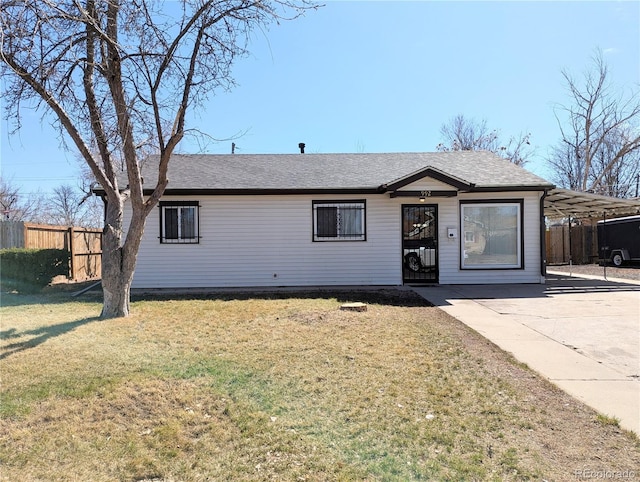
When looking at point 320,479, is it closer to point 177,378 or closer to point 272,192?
point 177,378

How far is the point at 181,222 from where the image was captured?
35.8 ft

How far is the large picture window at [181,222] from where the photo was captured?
35.6 feet

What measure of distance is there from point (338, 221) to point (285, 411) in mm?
7983

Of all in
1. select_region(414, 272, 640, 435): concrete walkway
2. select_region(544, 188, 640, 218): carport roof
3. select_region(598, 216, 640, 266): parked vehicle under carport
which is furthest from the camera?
select_region(598, 216, 640, 266): parked vehicle under carport

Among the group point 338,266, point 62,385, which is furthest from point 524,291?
point 62,385

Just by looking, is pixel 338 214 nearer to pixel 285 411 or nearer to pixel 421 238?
pixel 421 238

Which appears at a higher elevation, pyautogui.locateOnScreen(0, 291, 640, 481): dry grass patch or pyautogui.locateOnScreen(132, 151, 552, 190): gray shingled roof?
pyautogui.locateOnScreen(132, 151, 552, 190): gray shingled roof

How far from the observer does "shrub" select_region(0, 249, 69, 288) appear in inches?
386

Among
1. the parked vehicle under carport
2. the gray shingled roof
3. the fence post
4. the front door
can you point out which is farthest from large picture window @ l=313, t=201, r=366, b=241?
the parked vehicle under carport

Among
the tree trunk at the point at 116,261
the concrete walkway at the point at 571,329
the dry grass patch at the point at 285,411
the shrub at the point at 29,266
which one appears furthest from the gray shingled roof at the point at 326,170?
the dry grass patch at the point at 285,411

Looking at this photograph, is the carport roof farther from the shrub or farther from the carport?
the shrub

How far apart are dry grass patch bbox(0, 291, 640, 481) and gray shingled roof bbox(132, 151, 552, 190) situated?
5928mm

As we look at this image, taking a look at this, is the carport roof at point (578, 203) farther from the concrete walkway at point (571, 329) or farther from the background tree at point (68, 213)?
the background tree at point (68, 213)

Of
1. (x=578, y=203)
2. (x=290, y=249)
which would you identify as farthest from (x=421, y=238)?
(x=578, y=203)
